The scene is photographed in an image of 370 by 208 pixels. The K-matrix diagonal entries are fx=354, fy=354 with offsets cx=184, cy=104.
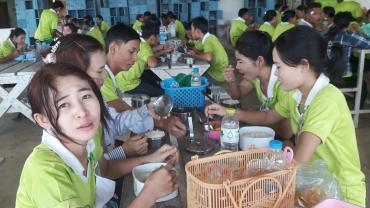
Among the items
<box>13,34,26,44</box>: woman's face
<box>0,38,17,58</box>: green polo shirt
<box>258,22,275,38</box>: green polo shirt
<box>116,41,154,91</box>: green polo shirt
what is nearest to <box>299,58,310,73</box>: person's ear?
<box>116,41,154,91</box>: green polo shirt

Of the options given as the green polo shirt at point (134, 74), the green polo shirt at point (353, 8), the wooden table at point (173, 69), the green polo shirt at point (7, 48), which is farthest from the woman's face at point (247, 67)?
the green polo shirt at point (353, 8)

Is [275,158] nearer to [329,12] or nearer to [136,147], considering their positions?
[136,147]

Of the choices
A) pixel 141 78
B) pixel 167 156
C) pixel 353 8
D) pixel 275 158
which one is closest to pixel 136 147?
pixel 167 156

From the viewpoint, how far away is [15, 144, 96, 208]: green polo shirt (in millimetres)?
966

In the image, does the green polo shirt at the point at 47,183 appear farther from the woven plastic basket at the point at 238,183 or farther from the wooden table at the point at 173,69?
the wooden table at the point at 173,69

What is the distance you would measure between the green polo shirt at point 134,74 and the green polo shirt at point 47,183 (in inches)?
113

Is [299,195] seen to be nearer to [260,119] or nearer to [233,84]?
[260,119]

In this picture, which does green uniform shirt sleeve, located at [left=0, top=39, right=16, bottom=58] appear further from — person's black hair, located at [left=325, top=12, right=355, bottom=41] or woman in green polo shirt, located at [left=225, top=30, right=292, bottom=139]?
person's black hair, located at [left=325, top=12, right=355, bottom=41]

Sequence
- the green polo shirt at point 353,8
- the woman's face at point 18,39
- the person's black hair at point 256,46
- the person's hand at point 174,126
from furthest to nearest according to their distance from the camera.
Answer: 1. the green polo shirt at point 353,8
2. the woman's face at point 18,39
3. the person's black hair at point 256,46
4. the person's hand at point 174,126

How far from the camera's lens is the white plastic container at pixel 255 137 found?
150 cm

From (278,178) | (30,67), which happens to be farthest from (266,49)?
(30,67)

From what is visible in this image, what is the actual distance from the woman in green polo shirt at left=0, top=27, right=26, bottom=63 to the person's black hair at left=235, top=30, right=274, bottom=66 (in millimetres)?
3310

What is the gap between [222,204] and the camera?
36.3 inches

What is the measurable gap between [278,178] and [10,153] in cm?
332
